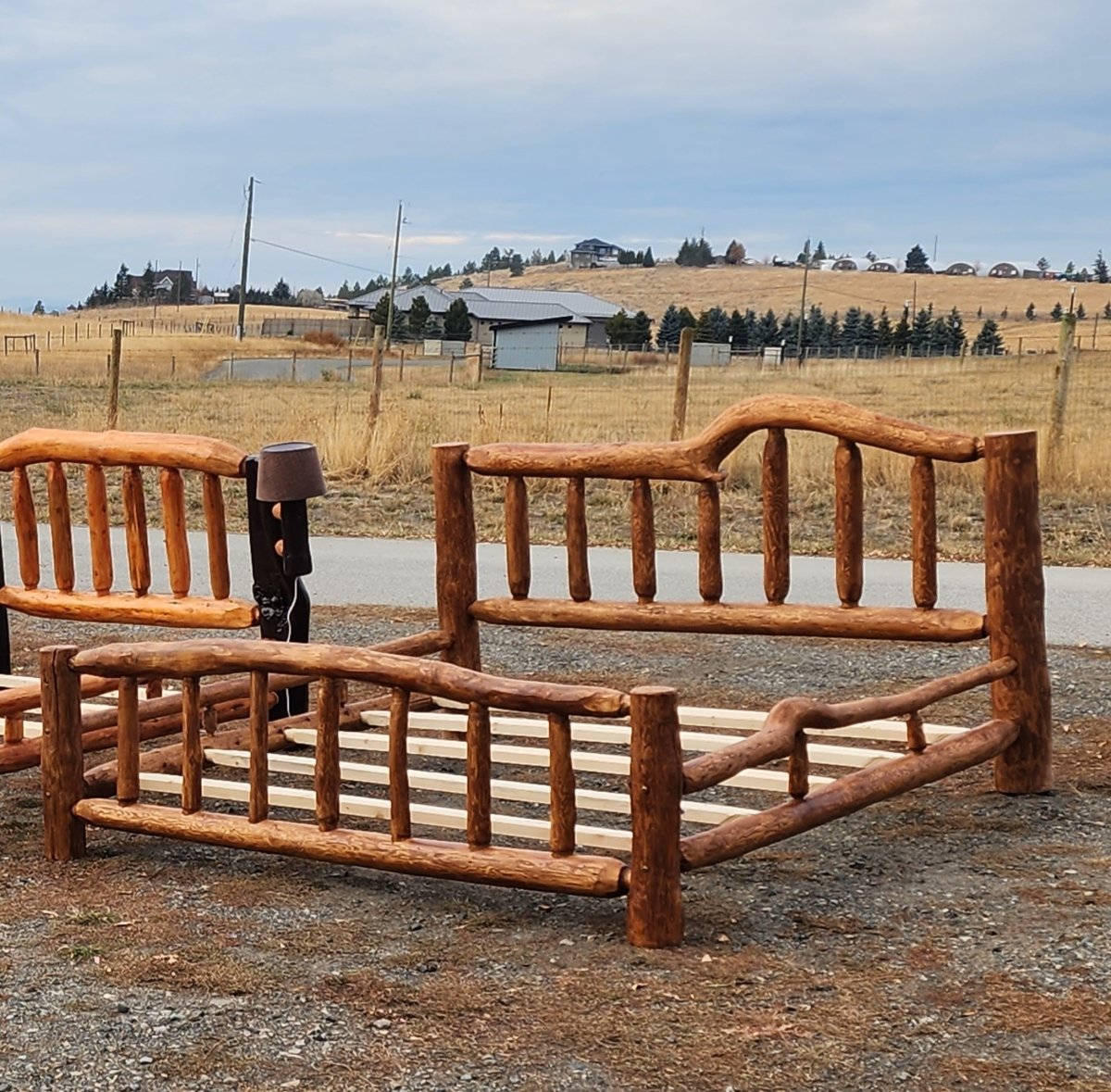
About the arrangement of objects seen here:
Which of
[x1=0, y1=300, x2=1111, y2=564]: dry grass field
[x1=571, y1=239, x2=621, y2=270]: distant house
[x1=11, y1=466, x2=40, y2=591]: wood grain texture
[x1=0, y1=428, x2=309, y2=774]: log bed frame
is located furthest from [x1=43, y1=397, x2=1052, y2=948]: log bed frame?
[x1=571, y1=239, x2=621, y2=270]: distant house

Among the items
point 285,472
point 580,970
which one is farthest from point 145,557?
point 580,970

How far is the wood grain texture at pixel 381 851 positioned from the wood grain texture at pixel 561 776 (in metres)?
0.09

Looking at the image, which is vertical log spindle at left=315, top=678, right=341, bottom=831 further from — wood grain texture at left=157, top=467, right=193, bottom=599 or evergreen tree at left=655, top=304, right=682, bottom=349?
evergreen tree at left=655, top=304, right=682, bottom=349

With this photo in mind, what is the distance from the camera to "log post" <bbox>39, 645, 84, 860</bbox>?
14.3 feet

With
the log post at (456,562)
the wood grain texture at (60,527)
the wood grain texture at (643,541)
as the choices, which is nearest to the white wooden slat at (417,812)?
the wood grain texture at (643,541)

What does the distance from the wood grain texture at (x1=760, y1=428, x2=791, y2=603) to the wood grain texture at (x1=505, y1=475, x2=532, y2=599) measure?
31.6 inches

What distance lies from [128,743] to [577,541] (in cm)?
167

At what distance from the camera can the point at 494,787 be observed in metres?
4.48

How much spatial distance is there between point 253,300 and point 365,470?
136 metres

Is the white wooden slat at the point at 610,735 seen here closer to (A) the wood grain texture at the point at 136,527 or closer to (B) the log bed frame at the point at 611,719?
(B) the log bed frame at the point at 611,719

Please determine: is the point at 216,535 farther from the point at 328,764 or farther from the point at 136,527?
the point at 328,764

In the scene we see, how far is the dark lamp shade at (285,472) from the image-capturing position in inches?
214

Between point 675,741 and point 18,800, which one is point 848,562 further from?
point 18,800

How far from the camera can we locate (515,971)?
3.47 m
